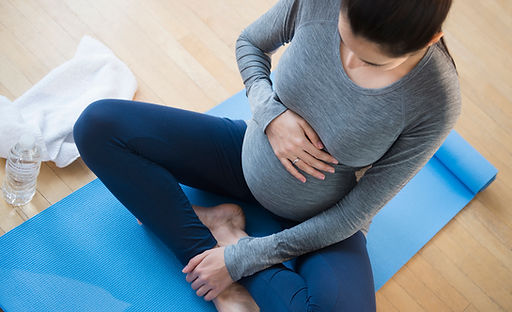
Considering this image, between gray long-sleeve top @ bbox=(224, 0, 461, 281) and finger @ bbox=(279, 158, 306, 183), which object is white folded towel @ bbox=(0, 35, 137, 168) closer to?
gray long-sleeve top @ bbox=(224, 0, 461, 281)

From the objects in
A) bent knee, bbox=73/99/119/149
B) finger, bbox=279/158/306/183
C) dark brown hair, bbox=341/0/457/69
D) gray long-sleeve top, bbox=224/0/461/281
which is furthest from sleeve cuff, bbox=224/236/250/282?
dark brown hair, bbox=341/0/457/69

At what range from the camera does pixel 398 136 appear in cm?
109

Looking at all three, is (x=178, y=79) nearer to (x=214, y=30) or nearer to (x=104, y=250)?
(x=214, y=30)

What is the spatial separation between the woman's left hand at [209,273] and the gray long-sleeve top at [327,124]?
0.02 m

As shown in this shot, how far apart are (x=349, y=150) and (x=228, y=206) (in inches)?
20.7

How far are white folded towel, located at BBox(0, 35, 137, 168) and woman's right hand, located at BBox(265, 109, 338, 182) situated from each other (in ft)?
2.65

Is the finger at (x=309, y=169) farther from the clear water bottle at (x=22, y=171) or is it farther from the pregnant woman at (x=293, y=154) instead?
the clear water bottle at (x=22, y=171)

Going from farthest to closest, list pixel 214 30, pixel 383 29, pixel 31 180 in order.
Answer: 1. pixel 214 30
2. pixel 31 180
3. pixel 383 29

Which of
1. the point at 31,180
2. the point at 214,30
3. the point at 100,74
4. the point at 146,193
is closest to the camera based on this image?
the point at 146,193

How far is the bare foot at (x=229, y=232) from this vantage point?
4.56 ft

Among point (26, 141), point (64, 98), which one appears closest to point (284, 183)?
point (26, 141)

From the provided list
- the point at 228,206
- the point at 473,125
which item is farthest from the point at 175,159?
the point at 473,125

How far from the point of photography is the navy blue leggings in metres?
1.28

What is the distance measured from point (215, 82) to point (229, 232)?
739 mm
